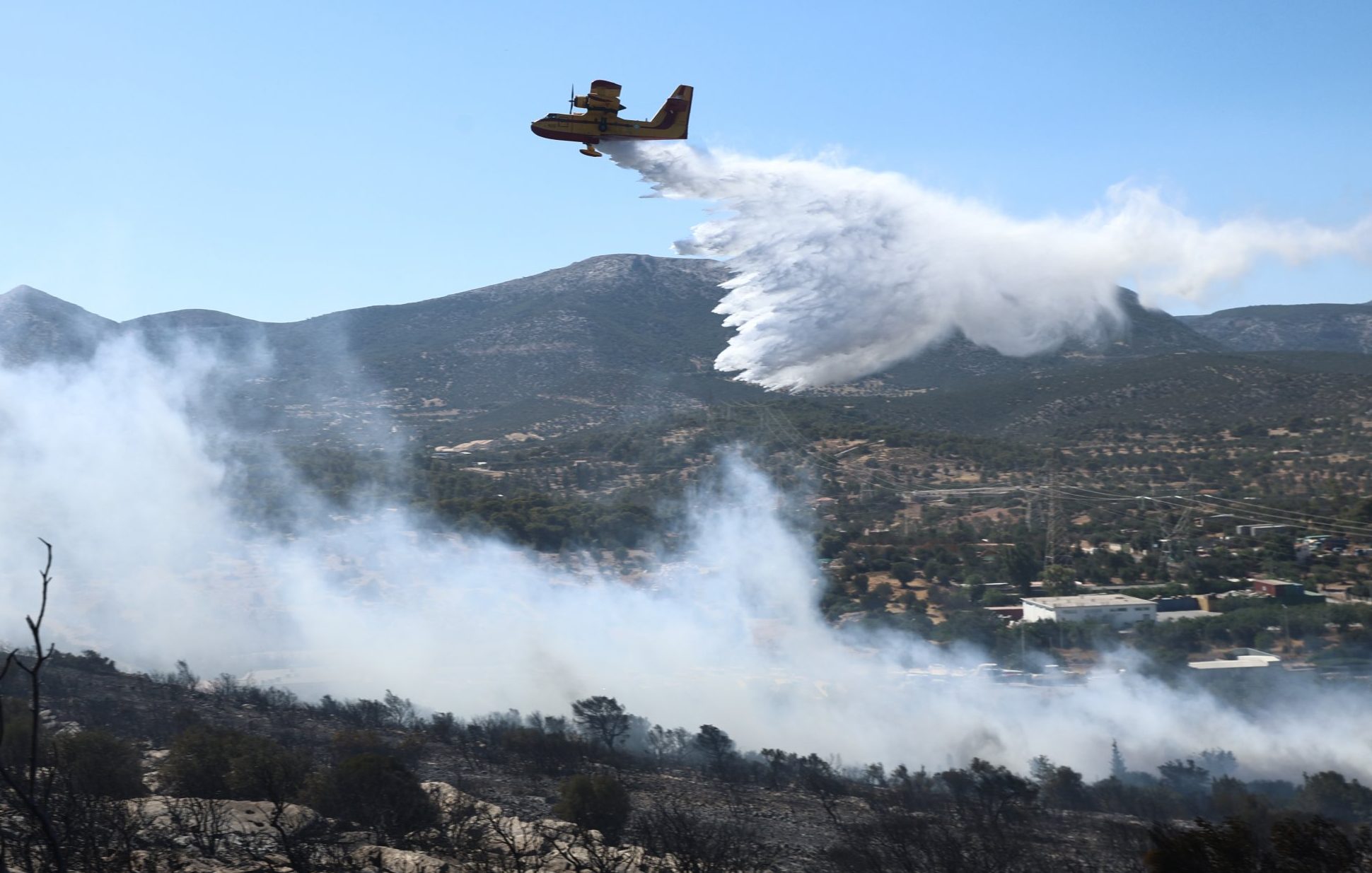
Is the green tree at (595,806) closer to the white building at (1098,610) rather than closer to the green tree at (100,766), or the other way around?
the green tree at (100,766)

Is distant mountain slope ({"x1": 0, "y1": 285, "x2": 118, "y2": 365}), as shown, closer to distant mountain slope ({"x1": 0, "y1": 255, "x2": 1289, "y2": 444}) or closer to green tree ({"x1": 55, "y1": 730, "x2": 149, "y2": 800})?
distant mountain slope ({"x1": 0, "y1": 255, "x2": 1289, "y2": 444})

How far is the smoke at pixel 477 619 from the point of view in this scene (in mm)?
36250

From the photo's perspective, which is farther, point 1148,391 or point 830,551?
point 1148,391

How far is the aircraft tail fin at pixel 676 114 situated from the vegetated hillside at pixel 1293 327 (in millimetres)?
134690

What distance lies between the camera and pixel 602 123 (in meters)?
35.6

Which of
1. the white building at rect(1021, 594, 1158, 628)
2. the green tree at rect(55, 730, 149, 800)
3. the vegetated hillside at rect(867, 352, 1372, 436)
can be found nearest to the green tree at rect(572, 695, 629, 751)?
the green tree at rect(55, 730, 149, 800)

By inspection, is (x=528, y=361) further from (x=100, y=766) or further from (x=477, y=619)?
(x=100, y=766)

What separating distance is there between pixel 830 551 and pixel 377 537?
21855 mm

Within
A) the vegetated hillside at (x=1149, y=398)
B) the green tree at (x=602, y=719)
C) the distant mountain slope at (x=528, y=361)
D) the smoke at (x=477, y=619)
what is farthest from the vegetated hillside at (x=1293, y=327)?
the green tree at (x=602, y=719)

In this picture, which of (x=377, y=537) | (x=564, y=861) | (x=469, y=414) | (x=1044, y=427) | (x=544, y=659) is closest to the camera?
(x=564, y=861)

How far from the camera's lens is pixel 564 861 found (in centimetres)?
1739

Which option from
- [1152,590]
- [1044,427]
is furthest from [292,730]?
[1044,427]

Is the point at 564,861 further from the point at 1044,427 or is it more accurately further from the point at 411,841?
the point at 1044,427

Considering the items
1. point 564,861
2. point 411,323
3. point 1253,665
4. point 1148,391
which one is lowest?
point 1253,665
